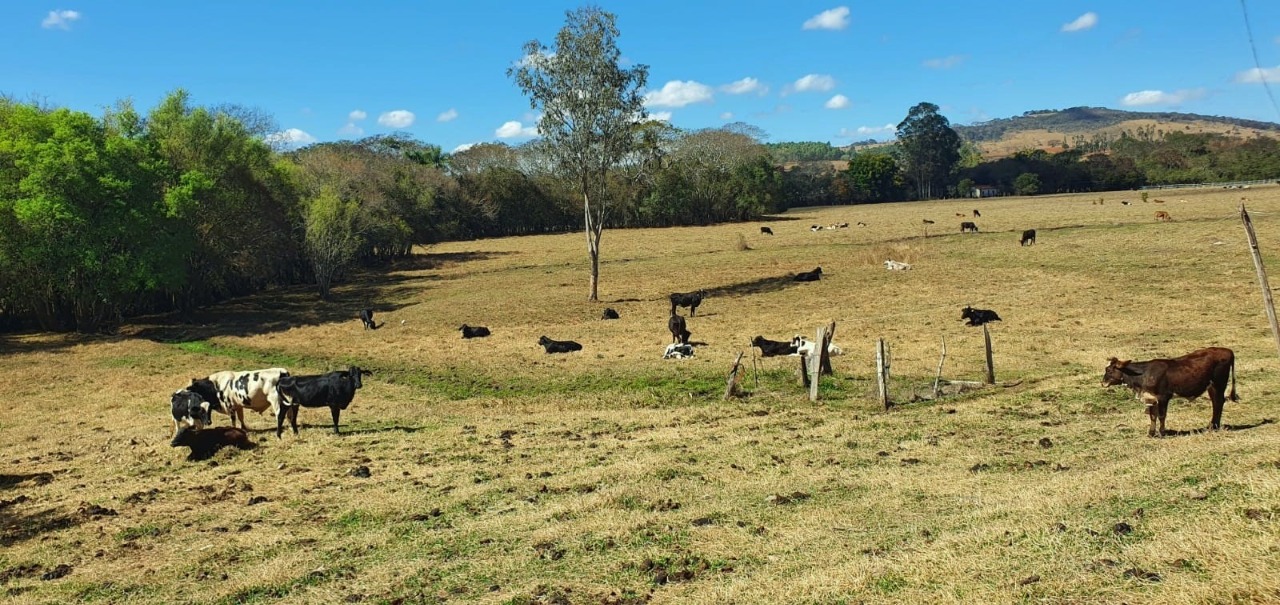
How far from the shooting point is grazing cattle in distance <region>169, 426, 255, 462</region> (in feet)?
46.1

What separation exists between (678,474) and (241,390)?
991 cm

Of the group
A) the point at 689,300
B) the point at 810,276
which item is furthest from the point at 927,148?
the point at 689,300

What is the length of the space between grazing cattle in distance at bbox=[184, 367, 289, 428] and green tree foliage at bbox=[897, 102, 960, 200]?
5279 inches

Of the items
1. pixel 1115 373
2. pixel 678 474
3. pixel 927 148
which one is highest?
pixel 927 148

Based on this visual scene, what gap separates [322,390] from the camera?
16000 mm

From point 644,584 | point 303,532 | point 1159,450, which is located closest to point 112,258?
point 303,532

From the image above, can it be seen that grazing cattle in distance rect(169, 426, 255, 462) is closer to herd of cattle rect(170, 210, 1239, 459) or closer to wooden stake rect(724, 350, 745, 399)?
herd of cattle rect(170, 210, 1239, 459)

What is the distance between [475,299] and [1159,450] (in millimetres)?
33912

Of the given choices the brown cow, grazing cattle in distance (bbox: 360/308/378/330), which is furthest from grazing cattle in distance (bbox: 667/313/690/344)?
grazing cattle in distance (bbox: 360/308/378/330)

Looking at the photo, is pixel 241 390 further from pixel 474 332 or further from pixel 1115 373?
pixel 1115 373

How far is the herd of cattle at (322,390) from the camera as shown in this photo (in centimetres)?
1201

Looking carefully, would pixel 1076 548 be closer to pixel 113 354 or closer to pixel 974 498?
pixel 974 498

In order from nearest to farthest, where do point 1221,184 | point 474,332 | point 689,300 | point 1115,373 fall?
1. point 1115,373
2. point 474,332
3. point 689,300
4. point 1221,184

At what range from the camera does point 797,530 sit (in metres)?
8.97
